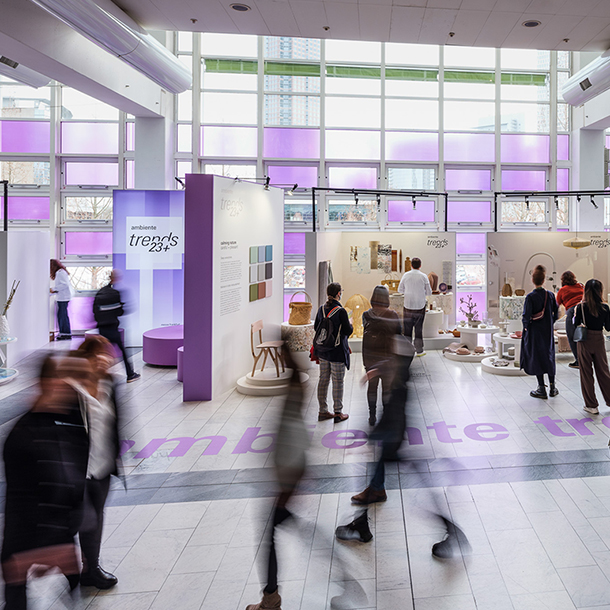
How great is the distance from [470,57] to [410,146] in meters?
2.36

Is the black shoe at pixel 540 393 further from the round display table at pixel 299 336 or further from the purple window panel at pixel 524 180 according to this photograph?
the purple window panel at pixel 524 180

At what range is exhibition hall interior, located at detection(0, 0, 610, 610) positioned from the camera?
2.96 meters

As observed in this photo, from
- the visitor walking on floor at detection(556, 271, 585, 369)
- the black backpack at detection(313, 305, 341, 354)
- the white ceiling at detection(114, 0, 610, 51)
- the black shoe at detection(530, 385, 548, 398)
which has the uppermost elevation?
the white ceiling at detection(114, 0, 610, 51)

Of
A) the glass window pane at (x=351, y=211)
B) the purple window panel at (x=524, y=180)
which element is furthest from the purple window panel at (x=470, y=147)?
the glass window pane at (x=351, y=211)

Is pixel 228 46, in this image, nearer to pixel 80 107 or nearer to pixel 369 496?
pixel 80 107

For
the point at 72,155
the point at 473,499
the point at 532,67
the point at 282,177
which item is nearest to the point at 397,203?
the point at 282,177

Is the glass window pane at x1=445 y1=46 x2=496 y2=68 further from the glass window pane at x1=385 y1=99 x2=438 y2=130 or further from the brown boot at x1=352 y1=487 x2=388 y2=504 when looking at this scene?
the brown boot at x1=352 y1=487 x2=388 y2=504

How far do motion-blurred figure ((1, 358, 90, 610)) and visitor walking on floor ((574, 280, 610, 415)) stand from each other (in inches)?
214

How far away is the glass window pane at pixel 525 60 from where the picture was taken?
40.2ft

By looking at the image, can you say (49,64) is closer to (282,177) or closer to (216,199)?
(216,199)

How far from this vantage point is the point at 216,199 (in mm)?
6766

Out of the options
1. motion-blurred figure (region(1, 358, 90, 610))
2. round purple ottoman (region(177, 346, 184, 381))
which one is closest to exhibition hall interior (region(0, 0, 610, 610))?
motion-blurred figure (region(1, 358, 90, 610))

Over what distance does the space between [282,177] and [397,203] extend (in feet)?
8.55

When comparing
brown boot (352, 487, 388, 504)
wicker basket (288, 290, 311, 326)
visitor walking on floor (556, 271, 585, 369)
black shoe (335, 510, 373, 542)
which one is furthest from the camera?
wicker basket (288, 290, 311, 326)
